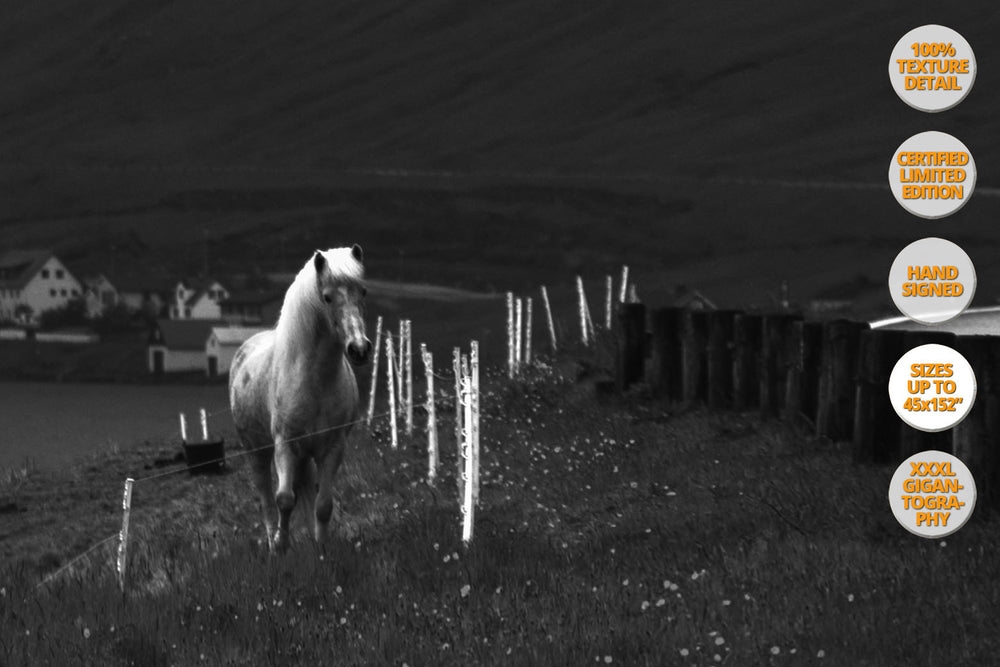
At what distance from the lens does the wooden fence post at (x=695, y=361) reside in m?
15.5

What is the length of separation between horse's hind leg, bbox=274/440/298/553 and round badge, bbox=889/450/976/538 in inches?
167

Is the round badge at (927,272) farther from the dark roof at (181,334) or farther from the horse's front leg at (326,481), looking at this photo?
the dark roof at (181,334)

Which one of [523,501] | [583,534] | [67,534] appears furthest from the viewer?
[67,534]

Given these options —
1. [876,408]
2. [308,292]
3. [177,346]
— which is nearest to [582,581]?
[308,292]

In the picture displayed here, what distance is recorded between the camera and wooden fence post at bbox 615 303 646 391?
17.1m

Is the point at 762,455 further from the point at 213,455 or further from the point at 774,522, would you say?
the point at 213,455

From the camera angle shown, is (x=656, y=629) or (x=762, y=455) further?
(x=762, y=455)

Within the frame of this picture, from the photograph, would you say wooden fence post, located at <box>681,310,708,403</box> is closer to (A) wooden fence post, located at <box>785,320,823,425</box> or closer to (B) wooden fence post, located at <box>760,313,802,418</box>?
(B) wooden fence post, located at <box>760,313,802,418</box>

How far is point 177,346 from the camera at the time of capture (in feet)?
591

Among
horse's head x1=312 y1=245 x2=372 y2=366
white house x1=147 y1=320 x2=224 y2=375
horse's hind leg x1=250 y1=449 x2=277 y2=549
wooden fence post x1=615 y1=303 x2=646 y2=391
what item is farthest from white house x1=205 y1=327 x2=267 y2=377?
horse's head x1=312 y1=245 x2=372 y2=366

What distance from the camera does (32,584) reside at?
9.50 m

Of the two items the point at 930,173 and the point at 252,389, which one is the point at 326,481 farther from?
the point at 930,173

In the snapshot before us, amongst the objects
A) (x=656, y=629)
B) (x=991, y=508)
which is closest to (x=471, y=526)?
(x=656, y=629)

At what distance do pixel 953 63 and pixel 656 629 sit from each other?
3.64 meters
